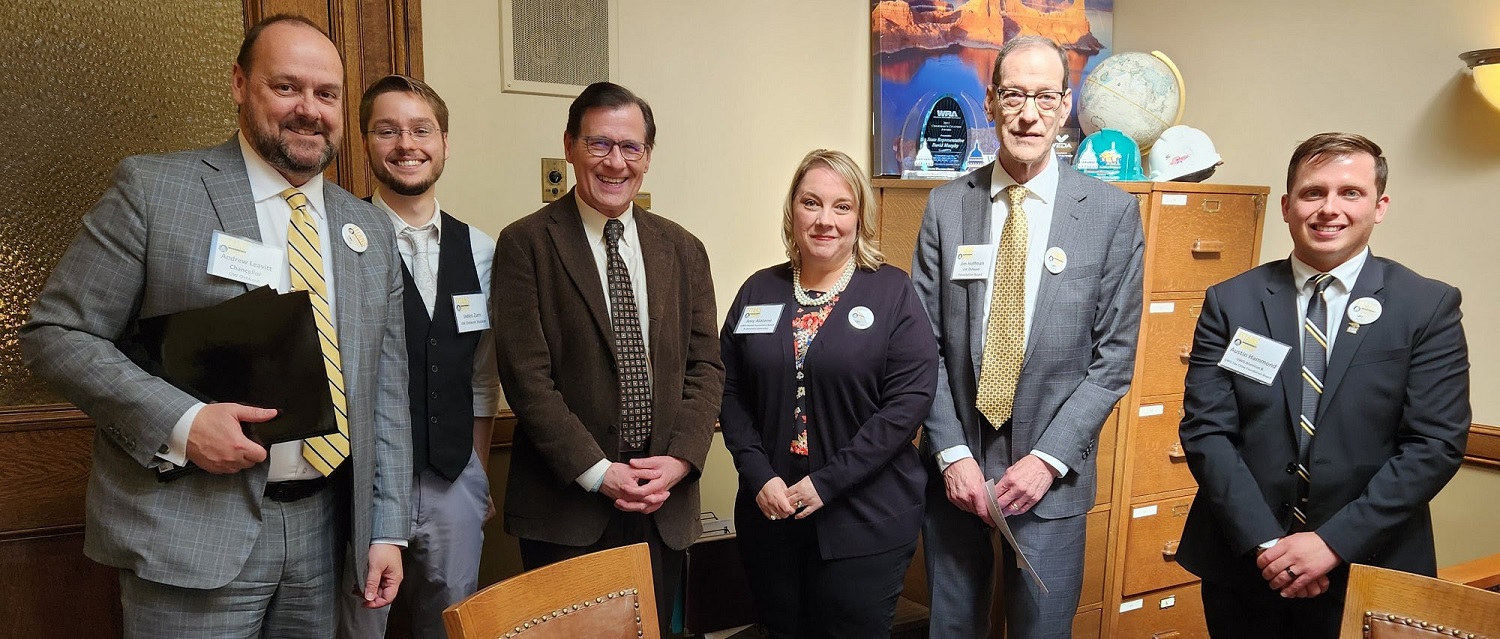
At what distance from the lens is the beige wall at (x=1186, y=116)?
2.79 meters

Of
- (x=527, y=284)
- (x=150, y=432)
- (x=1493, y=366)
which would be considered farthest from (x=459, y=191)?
(x=1493, y=366)

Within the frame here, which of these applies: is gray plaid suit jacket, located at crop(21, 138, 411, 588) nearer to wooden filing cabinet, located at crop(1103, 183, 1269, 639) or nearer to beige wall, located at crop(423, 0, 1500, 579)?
beige wall, located at crop(423, 0, 1500, 579)

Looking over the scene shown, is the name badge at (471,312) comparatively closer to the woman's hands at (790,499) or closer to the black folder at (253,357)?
the black folder at (253,357)

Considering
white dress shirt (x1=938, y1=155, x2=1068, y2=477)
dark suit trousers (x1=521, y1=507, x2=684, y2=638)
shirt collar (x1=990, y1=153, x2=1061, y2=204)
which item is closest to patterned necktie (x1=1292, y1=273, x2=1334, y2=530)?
white dress shirt (x1=938, y1=155, x2=1068, y2=477)

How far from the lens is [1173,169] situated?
118 inches

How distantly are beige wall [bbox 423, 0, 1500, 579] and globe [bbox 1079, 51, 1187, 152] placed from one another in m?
0.44

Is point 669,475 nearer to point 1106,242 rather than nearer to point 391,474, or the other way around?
point 391,474

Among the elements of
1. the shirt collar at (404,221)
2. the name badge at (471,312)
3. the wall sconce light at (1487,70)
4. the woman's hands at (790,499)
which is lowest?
the woman's hands at (790,499)

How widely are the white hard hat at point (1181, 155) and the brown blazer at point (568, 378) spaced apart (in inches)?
74.4

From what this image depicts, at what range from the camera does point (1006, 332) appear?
2.12 metres

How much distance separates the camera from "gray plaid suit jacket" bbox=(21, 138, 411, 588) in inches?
55.6

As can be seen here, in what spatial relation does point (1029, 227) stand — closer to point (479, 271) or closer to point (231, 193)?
point (479, 271)

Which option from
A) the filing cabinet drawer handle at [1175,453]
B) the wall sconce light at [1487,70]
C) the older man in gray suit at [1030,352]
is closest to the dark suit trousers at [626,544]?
the older man in gray suit at [1030,352]

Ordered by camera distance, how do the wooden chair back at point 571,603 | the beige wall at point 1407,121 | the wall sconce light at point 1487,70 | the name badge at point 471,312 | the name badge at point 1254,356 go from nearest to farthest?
the wooden chair back at point 571,603 < the name badge at point 1254,356 < the name badge at point 471,312 < the wall sconce light at point 1487,70 < the beige wall at point 1407,121
